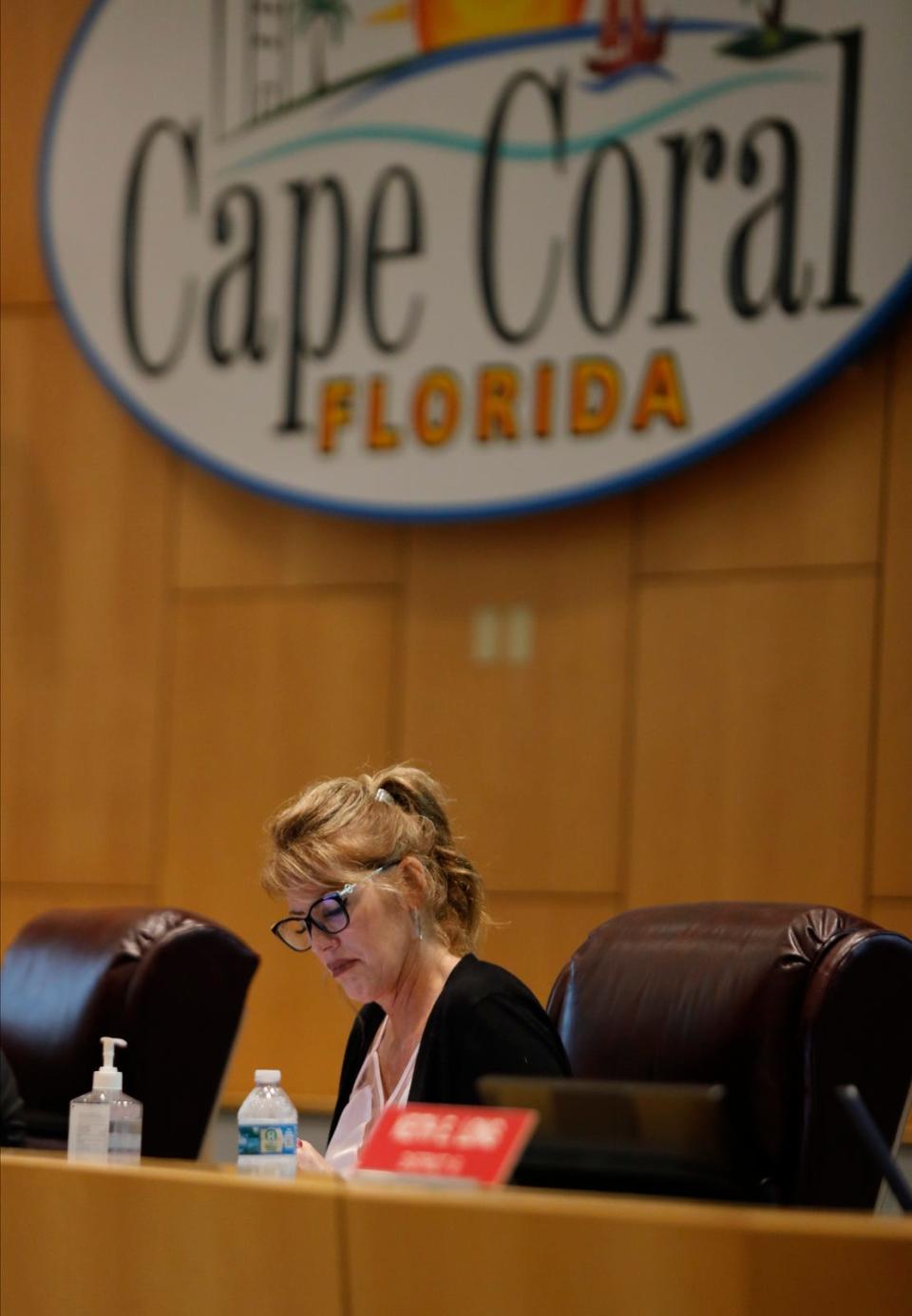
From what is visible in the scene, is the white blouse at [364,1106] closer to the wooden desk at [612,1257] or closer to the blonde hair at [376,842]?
the blonde hair at [376,842]

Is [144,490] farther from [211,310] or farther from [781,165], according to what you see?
[781,165]

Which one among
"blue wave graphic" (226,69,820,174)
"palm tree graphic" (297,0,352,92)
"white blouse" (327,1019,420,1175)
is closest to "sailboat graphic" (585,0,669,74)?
"blue wave graphic" (226,69,820,174)

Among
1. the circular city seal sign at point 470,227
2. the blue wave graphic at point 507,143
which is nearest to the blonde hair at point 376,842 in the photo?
the circular city seal sign at point 470,227

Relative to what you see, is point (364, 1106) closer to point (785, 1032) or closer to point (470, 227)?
point (785, 1032)

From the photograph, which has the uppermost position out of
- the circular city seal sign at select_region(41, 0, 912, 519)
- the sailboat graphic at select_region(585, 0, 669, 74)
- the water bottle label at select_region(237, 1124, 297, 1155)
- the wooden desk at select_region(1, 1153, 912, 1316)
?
the sailboat graphic at select_region(585, 0, 669, 74)

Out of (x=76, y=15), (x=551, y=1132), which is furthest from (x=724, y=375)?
(x=551, y=1132)

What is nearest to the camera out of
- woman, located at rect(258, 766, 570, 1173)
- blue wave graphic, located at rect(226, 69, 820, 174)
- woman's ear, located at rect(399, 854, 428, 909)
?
woman, located at rect(258, 766, 570, 1173)

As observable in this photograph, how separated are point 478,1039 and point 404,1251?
43.5 inches

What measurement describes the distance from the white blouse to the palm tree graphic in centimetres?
252

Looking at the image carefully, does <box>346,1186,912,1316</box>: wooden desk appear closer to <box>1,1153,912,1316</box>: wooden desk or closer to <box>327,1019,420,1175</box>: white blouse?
<box>1,1153,912,1316</box>: wooden desk

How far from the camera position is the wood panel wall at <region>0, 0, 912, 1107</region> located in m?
3.72

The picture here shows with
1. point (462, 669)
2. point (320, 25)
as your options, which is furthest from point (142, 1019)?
point (320, 25)

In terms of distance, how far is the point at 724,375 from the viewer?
12.5ft

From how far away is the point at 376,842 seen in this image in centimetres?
257
